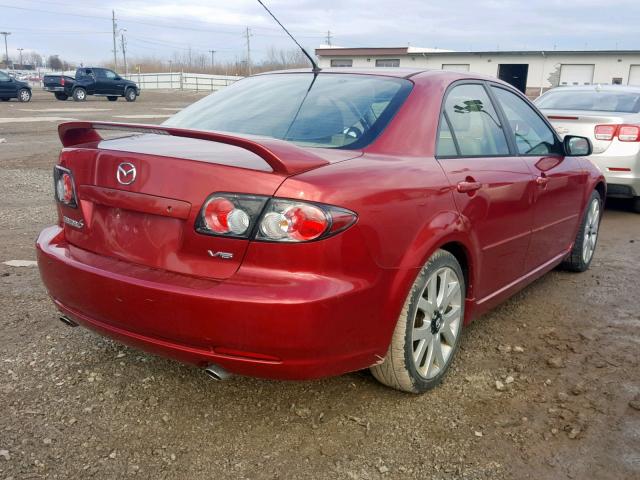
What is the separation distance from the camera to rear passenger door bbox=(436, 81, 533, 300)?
306 cm

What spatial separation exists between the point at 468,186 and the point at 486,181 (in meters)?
0.22

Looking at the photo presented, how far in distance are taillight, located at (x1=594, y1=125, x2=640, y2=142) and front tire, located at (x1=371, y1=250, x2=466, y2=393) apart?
4965mm

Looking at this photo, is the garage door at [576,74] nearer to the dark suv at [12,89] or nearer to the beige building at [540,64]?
the beige building at [540,64]

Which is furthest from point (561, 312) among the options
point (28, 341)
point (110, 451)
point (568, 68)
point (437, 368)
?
point (568, 68)

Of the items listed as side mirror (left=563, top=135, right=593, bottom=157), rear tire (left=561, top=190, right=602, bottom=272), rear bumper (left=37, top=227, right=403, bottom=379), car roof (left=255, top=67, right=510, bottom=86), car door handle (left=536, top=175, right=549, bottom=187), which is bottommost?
rear tire (left=561, top=190, right=602, bottom=272)

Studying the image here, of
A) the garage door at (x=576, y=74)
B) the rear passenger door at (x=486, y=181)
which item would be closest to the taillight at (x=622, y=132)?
the rear passenger door at (x=486, y=181)

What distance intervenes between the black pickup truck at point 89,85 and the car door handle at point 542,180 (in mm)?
31123

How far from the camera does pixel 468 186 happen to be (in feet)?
9.93

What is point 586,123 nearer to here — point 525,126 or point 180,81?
point 525,126

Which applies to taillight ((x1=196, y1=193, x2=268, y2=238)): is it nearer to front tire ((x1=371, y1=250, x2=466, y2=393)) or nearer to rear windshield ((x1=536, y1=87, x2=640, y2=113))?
front tire ((x1=371, y1=250, x2=466, y2=393))

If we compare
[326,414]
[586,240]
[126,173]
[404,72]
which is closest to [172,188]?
[126,173]

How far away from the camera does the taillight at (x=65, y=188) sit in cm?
274

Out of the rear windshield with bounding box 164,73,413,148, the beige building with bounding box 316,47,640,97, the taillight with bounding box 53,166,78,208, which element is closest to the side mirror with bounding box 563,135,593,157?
the rear windshield with bounding box 164,73,413,148

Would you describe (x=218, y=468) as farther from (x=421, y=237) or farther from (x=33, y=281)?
(x=33, y=281)
